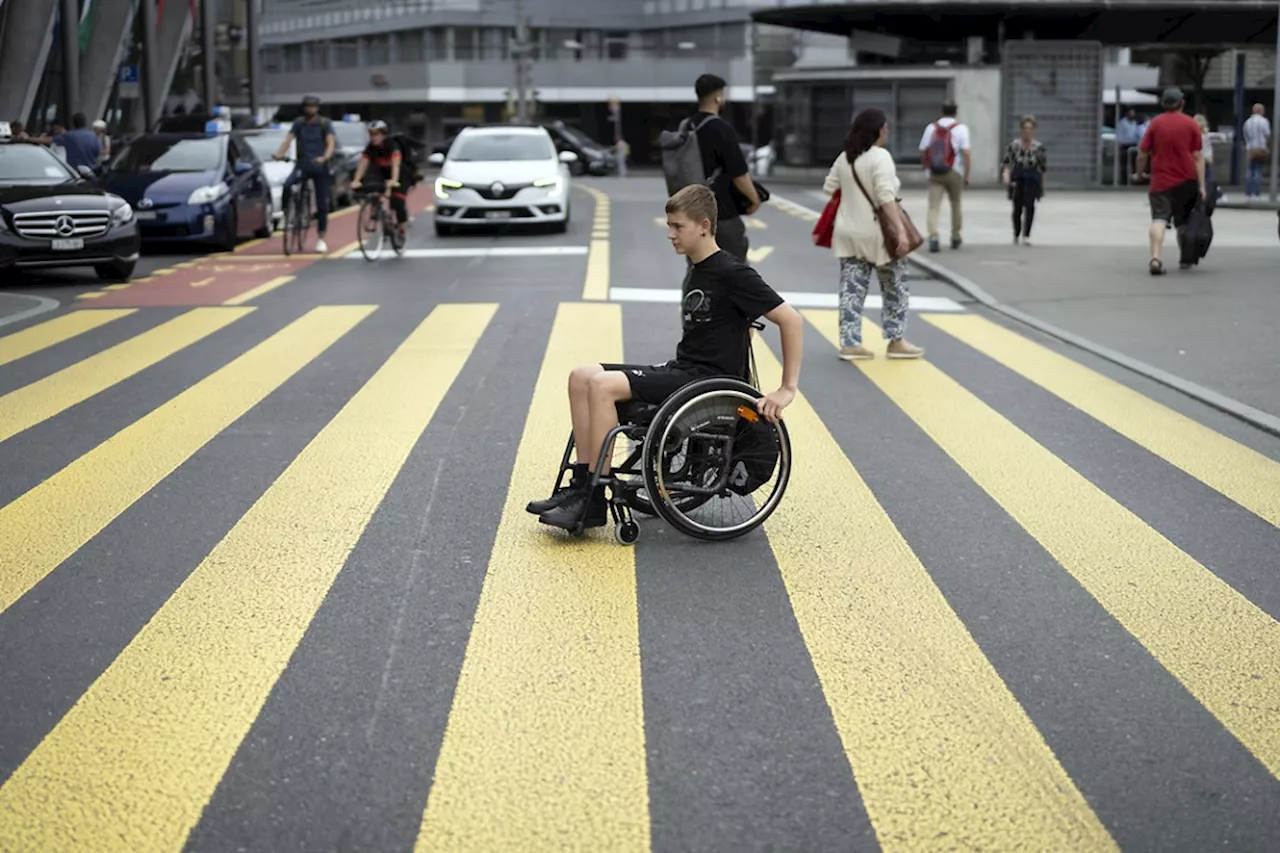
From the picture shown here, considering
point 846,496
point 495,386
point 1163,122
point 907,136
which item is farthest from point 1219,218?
point 846,496

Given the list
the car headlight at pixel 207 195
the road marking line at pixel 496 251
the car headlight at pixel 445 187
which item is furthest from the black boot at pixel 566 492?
the car headlight at pixel 445 187

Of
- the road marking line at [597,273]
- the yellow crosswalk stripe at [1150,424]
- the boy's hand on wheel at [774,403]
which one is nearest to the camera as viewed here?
the boy's hand on wheel at [774,403]

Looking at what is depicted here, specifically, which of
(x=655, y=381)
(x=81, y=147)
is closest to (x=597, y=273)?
(x=655, y=381)

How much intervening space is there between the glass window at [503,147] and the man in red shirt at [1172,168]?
986 cm

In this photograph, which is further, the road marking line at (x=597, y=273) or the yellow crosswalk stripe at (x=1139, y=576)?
the road marking line at (x=597, y=273)

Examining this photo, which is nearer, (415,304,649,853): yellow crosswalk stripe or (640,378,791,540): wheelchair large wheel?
(415,304,649,853): yellow crosswalk stripe

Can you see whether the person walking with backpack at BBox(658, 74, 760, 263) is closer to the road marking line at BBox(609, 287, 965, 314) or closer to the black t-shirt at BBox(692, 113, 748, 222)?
the black t-shirt at BBox(692, 113, 748, 222)

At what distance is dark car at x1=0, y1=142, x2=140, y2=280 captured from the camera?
16.9 meters

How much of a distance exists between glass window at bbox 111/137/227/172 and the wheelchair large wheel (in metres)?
16.6

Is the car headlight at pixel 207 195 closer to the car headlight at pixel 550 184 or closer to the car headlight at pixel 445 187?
the car headlight at pixel 445 187

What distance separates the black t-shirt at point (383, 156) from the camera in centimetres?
1930

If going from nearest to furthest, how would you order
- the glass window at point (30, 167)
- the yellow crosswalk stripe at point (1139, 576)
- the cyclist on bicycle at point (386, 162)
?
the yellow crosswalk stripe at point (1139, 576), the glass window at point (30, 167), the cyclist on bicycle at point (386, 162)

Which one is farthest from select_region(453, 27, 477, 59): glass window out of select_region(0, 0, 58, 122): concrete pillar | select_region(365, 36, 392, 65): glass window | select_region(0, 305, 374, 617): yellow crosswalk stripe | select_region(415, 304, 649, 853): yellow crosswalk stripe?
select_region(415, 304, 649, 853): yellow crosswalk stripe

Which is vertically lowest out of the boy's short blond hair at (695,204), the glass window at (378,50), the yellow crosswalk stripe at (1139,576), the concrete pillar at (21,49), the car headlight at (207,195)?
the yellow crosswalk stripe at (1139,576)
